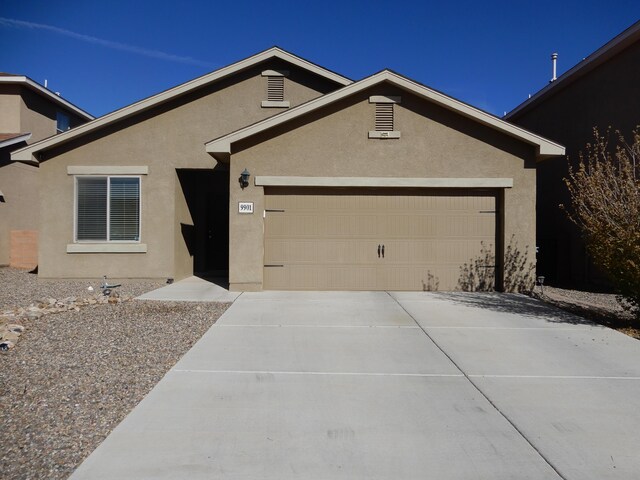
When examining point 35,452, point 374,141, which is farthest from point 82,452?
point 374,141

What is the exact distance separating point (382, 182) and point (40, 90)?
15.2 m

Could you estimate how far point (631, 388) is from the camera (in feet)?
17.5

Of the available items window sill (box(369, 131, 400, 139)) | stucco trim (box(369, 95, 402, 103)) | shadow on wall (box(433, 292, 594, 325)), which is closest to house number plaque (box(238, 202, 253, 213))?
window sill (box(369, 131, 400, 139))

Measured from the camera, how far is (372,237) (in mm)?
11594

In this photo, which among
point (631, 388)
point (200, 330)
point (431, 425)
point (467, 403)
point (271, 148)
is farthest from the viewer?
point (271, 148)

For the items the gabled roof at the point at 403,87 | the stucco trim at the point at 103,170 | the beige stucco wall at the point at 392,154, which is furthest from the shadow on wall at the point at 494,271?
the stucco trim at the point at 103,170

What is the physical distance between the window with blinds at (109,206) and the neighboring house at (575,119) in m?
11.4

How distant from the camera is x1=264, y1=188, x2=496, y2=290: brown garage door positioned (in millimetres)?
11578

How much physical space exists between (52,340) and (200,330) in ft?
6.46

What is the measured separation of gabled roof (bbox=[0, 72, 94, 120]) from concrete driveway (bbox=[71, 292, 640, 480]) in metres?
15.4

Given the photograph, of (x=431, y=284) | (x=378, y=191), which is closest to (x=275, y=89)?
(x=378, y=191)

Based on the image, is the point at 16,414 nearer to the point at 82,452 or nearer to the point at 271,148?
the point at 82,452

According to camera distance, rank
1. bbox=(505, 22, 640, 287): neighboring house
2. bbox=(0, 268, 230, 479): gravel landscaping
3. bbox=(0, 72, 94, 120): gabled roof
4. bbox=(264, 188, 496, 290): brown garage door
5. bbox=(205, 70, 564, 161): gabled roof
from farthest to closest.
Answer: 1. bbox=(0, 72, 94, 120): gabled roof
2. bbox=(505, 22, 640, 287): neighboring house
3. bbox=(264, 188, 496, 290): brown garage door
4. bbox=(205, 70, 564, 161): gabled roof
5. bbox=(0, 268, 230, 479): gravel landscaping

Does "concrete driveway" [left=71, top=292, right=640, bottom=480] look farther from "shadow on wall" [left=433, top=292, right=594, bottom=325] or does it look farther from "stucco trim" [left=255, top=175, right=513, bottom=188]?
"stucco trim" [left=255, top=175, right=513, bottom=188]
